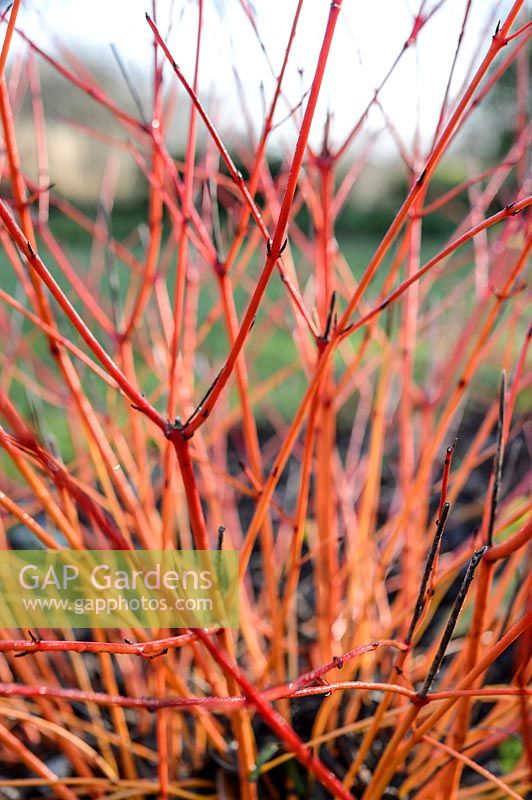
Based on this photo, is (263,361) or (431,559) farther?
(263,361)

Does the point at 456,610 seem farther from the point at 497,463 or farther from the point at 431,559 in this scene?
the point at 497,463

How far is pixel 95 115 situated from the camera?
8664 millimetres

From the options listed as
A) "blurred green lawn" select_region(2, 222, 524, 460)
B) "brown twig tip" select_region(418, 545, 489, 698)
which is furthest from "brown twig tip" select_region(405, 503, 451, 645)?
"blurred green lawn" select_region(2, 222, 524, 460)

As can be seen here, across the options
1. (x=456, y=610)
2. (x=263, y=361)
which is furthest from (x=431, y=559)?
(x=263, y=361)

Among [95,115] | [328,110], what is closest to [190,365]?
[328,110]

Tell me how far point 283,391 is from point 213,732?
7.36 ft

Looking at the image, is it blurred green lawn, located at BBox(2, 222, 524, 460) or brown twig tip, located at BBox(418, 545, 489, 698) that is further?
blurred green lawn, located at BBox(2, 222, 524, 460)

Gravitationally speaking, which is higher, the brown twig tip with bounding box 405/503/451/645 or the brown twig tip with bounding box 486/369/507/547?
the brown twig tip with bounding box 486/369/507/547

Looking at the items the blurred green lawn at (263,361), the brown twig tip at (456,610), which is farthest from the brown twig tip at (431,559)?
the blurred green lawn at (263,361)

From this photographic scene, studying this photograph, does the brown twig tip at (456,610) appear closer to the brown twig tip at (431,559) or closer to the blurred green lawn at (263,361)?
the brown twig tip at (431,559)

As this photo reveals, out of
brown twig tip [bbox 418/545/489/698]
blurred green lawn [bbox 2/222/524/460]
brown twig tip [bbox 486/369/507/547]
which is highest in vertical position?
blurred green lawn [bbox 2/222/524/460]

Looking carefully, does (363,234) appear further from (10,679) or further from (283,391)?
(10,679)

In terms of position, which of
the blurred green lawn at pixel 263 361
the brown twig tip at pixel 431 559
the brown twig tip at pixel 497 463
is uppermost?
the blurred green lawn at pixel 263 361

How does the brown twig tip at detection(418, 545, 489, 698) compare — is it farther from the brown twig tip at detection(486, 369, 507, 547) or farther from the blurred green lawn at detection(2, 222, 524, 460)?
the blurred green lawn at detection(2, 222, 524, 460)
